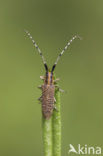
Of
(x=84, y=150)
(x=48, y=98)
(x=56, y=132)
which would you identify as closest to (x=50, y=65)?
(x=84, y=150)

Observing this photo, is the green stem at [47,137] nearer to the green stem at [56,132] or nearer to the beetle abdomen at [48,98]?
the green stem at [56,132]

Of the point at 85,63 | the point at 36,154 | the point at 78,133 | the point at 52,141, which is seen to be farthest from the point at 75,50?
the point at 52,141

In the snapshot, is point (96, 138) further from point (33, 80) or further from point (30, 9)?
point (30, 9)

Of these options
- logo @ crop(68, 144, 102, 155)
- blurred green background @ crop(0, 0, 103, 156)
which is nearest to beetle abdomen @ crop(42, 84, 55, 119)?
logo @ crop(68, 144, 102, 155)

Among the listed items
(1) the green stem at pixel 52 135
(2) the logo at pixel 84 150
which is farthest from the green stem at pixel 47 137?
(2) the logo at pixel 84 150

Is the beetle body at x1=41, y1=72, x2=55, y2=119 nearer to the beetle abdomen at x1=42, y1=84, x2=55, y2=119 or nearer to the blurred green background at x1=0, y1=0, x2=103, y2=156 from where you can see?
the beetle abdomen at x1=42, y1=84, x2=55, y2=119

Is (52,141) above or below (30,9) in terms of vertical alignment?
below

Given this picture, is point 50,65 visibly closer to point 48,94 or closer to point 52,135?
point 48,94
